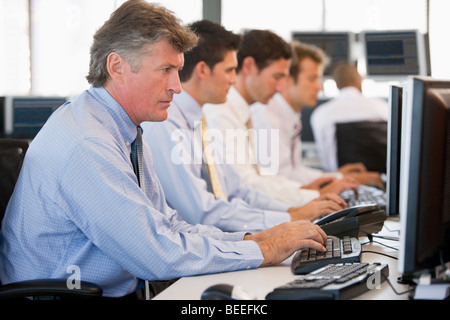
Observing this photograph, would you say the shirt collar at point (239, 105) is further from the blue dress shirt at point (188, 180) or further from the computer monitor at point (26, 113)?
the computer monitor at point (26, 113)

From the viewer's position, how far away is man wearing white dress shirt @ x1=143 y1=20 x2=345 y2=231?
6.81 feet

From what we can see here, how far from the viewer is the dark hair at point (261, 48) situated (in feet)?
10.8

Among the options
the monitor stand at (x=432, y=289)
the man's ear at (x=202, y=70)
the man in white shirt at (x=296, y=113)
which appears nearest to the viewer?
the monitor stand at (x=432, y=289)

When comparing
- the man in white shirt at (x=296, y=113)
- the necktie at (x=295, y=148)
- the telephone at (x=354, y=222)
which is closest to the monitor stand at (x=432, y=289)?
the telephone at (x=354, y=222)

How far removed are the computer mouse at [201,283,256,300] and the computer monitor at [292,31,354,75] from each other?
3.83 m

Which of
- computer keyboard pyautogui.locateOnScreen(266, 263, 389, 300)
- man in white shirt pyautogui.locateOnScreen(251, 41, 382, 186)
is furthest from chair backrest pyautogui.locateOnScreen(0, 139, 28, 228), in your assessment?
man in white shirt pyautogui.locateOnScreen(251, 41, 382, 186)

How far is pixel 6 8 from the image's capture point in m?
7.05

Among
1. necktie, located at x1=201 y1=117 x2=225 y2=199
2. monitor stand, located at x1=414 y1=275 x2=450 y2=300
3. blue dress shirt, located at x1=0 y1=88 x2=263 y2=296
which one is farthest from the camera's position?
necktie, located at x1=201 y1=117 x2=225 y2=199

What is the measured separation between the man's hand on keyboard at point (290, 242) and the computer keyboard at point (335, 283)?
0.13m

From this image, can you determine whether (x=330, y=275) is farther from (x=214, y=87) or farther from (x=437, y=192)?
(x=214, y=87)

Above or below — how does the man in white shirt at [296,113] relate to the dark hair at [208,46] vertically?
below

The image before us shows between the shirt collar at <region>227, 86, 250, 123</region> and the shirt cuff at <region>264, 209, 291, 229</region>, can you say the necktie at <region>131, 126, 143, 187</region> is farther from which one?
the shirt collar at <region>227, 86, 250, 123</region>

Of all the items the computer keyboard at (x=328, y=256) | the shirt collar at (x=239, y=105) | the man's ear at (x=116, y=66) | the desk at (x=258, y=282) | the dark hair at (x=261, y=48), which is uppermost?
the dark hair at (x=261, y=48)

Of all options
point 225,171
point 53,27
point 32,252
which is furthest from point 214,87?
point 53,27
